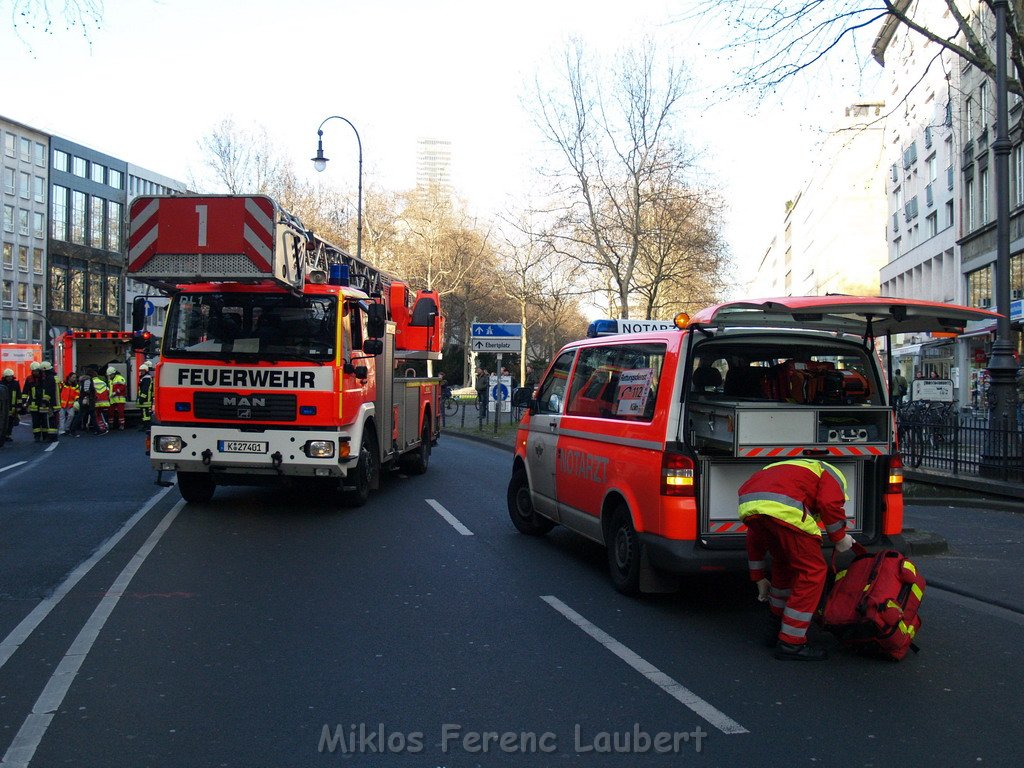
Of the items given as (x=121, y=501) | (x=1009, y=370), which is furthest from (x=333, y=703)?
(x=1009, y=370)

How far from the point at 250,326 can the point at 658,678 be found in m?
7.17

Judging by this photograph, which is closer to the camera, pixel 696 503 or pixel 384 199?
pixel 696 503

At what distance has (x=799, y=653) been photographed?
541cm

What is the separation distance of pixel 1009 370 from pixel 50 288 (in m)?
77.5

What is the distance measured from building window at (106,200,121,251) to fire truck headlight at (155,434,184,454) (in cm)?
8268

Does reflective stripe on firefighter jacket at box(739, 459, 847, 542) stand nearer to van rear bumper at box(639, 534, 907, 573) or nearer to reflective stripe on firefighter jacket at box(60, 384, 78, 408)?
van rear bumper at box(639, 534, 907, 573)

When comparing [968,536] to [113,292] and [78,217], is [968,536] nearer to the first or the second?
[78,217]

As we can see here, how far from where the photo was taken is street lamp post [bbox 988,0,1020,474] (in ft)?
42.2

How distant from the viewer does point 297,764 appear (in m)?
3.88

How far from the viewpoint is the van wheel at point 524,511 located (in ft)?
31.1

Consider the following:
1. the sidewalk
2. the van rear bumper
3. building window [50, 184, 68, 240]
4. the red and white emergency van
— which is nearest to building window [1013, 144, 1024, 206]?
the sidewalk

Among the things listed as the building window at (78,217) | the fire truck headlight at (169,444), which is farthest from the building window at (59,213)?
the fire truck headlight at (169,444)

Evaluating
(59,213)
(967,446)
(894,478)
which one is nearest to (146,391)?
(967,446)

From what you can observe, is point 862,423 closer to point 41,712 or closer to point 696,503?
point 696,503
